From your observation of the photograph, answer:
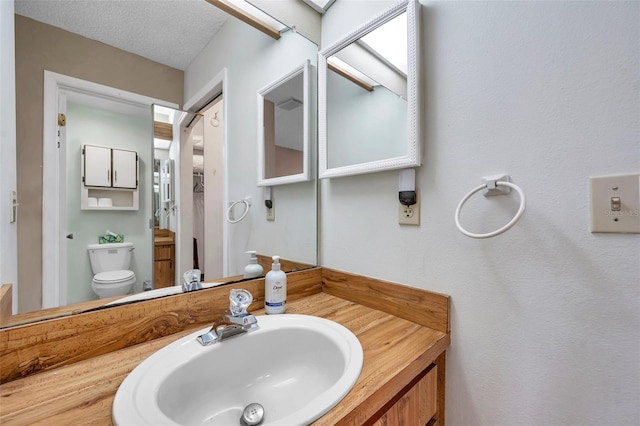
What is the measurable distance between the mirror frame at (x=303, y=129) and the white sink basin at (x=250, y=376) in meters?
0.60

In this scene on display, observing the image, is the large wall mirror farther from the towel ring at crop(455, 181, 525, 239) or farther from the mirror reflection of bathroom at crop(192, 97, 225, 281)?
the towel ring at crop(455, 181, 525, 239)

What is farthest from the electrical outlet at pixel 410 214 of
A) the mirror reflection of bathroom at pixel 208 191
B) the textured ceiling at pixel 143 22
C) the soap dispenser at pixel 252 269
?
the textured ceiling at pixel 143 22

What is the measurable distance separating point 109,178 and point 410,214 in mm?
904

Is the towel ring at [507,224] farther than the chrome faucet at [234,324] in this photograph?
No

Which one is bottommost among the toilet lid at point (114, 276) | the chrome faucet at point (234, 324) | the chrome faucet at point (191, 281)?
the chrome faucet at point (234, 324)

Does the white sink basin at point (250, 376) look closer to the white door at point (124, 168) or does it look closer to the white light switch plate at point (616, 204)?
the white door at point (124, 168)

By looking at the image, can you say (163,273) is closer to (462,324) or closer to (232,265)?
(232,265)

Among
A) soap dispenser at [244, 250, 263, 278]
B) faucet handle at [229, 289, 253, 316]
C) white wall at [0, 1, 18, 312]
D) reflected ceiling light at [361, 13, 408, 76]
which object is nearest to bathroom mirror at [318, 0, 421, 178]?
reflected ceiling light at [361, 13, 408, 76]

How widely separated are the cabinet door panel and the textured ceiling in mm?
324

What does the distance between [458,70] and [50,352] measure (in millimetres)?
1300

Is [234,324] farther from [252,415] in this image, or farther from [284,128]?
[284,128]

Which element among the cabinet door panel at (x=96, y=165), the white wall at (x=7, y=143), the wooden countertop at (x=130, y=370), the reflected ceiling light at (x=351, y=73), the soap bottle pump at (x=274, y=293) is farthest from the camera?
the reflected ceiling light at (x=351, y=73)

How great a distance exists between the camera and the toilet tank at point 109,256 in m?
0.72

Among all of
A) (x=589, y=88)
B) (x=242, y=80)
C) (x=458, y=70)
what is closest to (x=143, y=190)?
(x=242, y=80)
